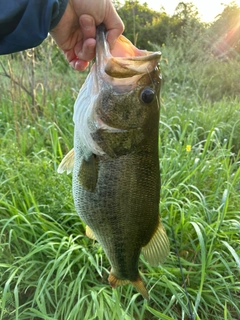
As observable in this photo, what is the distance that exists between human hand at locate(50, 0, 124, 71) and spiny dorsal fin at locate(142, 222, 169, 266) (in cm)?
84

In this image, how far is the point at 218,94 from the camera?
7.98 m

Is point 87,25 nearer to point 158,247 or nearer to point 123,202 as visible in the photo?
point 123,202

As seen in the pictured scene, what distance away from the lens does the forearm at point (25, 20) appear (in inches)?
54.7

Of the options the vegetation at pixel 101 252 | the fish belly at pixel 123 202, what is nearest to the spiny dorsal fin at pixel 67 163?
the fish belly at pixel 123 202

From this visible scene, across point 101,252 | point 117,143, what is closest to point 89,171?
point 117,143

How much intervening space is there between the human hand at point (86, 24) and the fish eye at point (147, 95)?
267 mm

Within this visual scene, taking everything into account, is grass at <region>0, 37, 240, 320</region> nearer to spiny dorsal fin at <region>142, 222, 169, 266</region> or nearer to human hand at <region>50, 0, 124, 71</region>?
spiny dorsal fin at <region>142, 222, 169, 266</region>

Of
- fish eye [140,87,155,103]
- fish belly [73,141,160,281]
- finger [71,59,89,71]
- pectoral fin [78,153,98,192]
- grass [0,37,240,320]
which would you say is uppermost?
finger [71,59,89,71]

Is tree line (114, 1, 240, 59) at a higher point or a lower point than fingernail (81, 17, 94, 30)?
lower

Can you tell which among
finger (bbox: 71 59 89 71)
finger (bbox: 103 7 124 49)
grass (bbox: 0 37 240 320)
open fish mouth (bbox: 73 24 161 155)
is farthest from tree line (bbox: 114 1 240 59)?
open fish mouth (bbox: 73 24 161 155)

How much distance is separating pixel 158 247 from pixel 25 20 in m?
1.10

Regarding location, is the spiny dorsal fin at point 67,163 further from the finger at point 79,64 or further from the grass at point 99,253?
the grass at point 99,253

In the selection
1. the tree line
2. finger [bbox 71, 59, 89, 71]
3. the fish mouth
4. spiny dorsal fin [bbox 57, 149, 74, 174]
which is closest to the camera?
the fish mouth

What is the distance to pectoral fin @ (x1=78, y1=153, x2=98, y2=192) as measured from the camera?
144 cm
